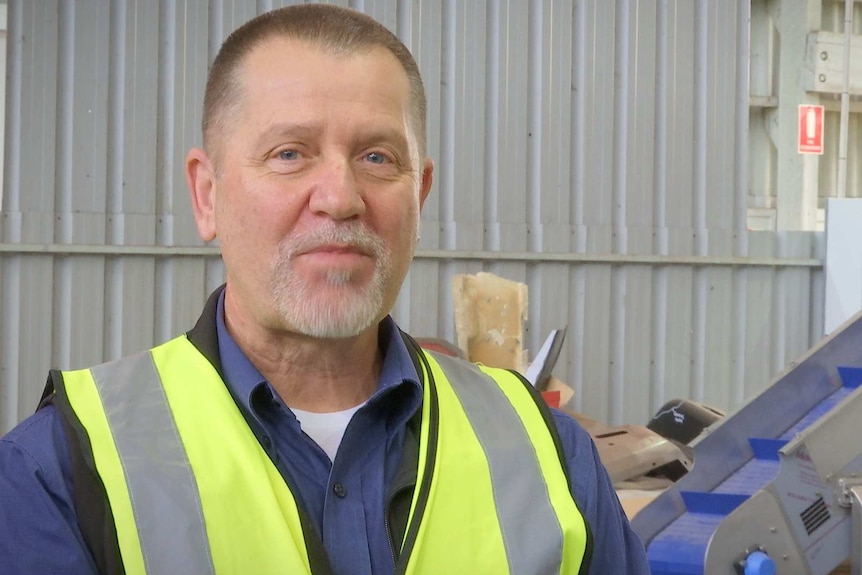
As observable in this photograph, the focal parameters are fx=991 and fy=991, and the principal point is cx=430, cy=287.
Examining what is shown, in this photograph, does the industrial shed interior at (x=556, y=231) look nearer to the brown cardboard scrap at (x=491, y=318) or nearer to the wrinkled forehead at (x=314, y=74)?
the brown cardboard scrap at (x=491, y=318)

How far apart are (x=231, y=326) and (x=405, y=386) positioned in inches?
10.7

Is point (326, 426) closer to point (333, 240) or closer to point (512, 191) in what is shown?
point (333, 240)

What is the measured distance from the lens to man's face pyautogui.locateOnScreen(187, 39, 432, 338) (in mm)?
1324

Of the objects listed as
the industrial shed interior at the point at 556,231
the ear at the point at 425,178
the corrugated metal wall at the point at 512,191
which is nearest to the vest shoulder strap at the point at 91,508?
the ear at the point at 425,178

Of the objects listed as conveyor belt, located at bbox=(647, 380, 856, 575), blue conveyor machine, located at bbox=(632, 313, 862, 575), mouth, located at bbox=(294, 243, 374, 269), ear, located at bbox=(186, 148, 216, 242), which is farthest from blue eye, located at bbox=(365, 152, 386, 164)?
conveyor belt, located at bbox=(647, 380, 856, 575)

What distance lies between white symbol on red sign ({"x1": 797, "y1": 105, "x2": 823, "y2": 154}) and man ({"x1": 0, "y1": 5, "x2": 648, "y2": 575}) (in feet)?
22.0

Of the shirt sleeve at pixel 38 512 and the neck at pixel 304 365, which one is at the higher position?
the neck at pixel 304 365

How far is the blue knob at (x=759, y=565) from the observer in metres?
3.13

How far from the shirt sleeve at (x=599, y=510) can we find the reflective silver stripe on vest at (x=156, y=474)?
→ 0.54 metres

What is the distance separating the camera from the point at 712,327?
6301mm

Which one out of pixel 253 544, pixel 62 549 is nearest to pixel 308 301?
pixel 253 544

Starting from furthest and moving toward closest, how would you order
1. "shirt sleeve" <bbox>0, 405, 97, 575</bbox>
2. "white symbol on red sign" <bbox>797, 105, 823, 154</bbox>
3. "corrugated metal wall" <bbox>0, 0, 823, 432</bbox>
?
"white symbol on red sign" <bbox>797, 105, 823, 154</bbox> → "corrugated metal wall" <bbox>0, 0, 823, 432</bbox> → "shirt sleeve" <bbox>0, 405, 97, 575</bbox>

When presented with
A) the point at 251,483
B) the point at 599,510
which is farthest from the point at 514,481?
the point at 251,483

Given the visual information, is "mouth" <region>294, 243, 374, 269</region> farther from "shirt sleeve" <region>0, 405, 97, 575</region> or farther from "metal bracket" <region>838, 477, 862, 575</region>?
"metal bracket" <region>838, 477, 862, 575</region>
